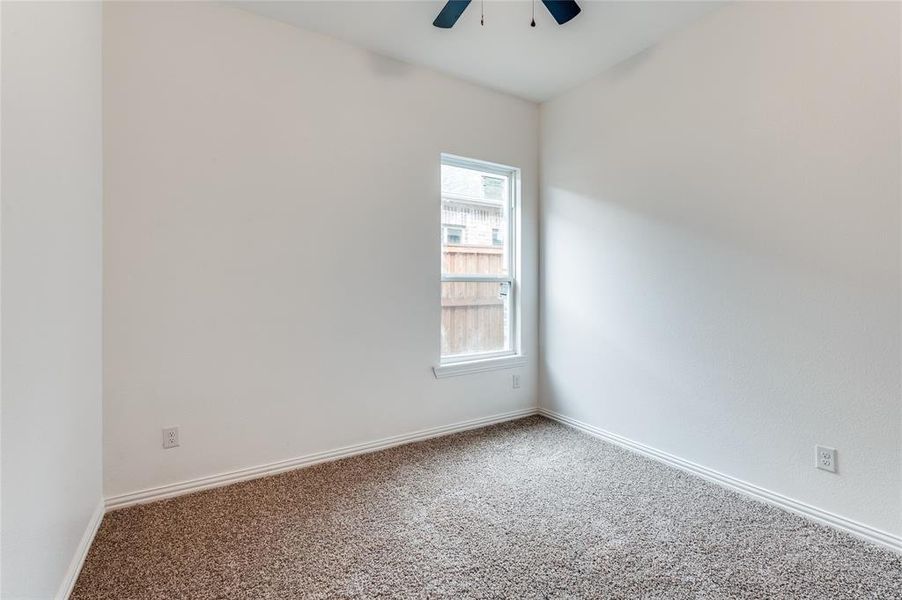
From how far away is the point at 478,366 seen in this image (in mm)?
3197

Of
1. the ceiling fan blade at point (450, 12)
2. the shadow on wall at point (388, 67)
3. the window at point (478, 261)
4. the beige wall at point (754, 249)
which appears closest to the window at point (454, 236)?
the window at point (478, 261)

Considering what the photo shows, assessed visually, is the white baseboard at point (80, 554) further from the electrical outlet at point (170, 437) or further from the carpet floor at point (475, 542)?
the electrical outlet at point (170, 437)

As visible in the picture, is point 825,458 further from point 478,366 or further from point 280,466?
point 280,466

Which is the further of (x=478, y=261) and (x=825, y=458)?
(x=478, y=261)

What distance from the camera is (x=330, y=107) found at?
8.45ft

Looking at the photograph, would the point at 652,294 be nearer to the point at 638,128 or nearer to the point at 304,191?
the point at 638,128

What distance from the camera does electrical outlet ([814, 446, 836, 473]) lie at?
1915mm

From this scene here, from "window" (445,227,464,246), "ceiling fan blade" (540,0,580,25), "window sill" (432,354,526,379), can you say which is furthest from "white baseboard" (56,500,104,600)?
"ceiling fan blade" (540,0,580,25)

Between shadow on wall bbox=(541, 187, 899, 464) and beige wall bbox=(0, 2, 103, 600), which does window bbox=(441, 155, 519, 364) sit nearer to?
shadow on wall bbox=(541, 187, 899, 464)

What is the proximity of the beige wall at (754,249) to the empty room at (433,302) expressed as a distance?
14 mm

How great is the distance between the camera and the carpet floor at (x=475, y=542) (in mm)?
1526

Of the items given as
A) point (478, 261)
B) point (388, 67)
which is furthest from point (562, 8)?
point (478, 261)

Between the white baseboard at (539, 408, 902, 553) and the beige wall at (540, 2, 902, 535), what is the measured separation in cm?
4

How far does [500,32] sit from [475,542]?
9.14 feet
